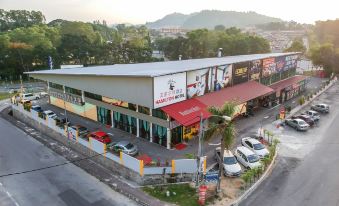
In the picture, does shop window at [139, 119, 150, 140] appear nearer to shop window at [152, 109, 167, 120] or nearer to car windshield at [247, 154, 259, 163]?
shop window at [152, 109, 167, 120]

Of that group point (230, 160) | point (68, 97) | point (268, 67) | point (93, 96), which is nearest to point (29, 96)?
point (68, 97)

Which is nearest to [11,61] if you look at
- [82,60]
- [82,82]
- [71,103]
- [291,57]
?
[82,60]

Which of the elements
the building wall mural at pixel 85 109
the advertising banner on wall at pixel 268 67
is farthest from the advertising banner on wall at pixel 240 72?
the building wall mural at pixel 85 109

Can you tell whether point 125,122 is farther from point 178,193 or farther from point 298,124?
point 298,124

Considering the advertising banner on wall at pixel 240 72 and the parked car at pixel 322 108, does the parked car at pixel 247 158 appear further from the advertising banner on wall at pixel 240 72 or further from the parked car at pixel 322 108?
the parked car at pixel 322 108

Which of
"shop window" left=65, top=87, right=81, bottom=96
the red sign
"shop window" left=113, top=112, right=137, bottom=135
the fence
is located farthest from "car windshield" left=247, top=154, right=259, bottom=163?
"shop window" left=65, top=87, right=81, bottom=96

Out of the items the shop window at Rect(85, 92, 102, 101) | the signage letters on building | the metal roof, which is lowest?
the signage letters on building
